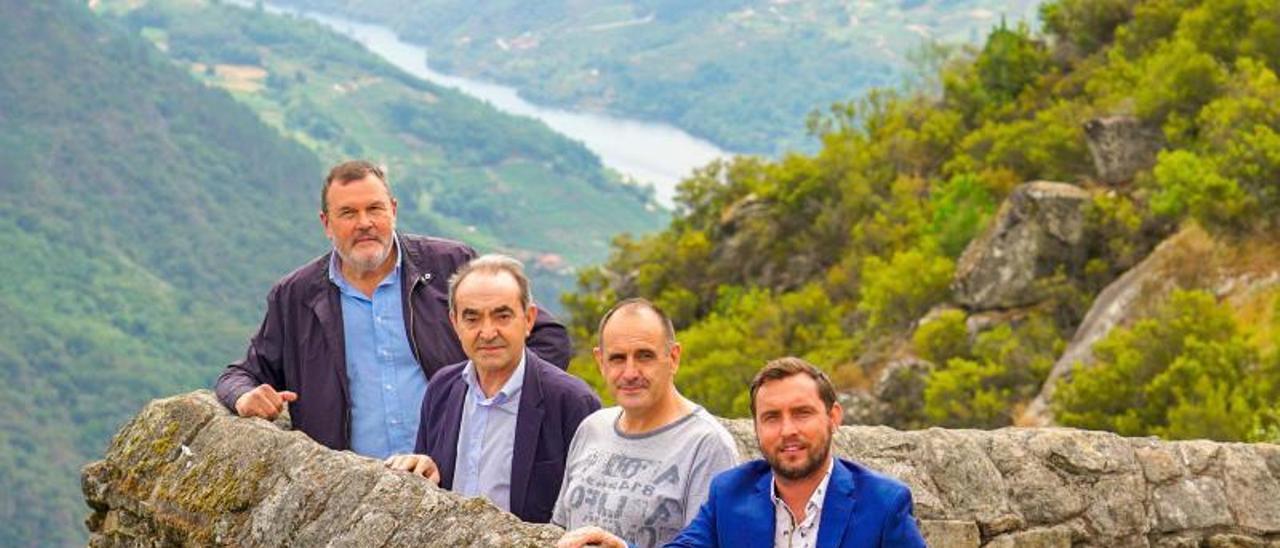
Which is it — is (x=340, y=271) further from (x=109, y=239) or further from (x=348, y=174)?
(x=109, y=239)

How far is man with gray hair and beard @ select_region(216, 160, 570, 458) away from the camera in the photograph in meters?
7.20

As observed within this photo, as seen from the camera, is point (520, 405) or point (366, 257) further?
point (366, 257)

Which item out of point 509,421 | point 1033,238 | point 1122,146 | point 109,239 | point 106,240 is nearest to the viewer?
point 509,421

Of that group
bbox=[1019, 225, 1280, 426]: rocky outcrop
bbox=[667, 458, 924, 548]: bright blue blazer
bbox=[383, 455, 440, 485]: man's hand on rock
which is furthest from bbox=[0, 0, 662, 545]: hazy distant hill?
bbox=[667, 458, 924, 548]: bright blue blazer

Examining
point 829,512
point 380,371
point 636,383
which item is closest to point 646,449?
point 636,383

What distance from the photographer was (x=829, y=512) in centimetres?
561

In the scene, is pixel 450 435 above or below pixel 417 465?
above

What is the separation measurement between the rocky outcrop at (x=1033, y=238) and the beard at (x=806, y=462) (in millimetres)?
23810

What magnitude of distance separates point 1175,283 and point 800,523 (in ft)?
61.8

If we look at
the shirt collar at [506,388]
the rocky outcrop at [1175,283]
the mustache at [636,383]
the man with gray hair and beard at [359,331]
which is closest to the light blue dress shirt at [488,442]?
the shirt collar at [506,388]

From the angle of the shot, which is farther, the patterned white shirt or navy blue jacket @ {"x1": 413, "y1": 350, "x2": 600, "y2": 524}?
navy blue jacket @ {"x1": 413, "y1": 350, "x2": 600, "y2": 524}

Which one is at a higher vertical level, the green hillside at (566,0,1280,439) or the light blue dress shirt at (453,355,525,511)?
the green hillside at (566,0,1280,439)

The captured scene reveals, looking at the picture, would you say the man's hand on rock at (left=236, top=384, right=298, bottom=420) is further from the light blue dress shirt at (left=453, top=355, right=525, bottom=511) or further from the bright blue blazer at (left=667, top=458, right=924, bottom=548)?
the bright blue blazer at (left=667, top=458, right=924, bottom=548)

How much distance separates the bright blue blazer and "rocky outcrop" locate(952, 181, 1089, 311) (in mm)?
23733
